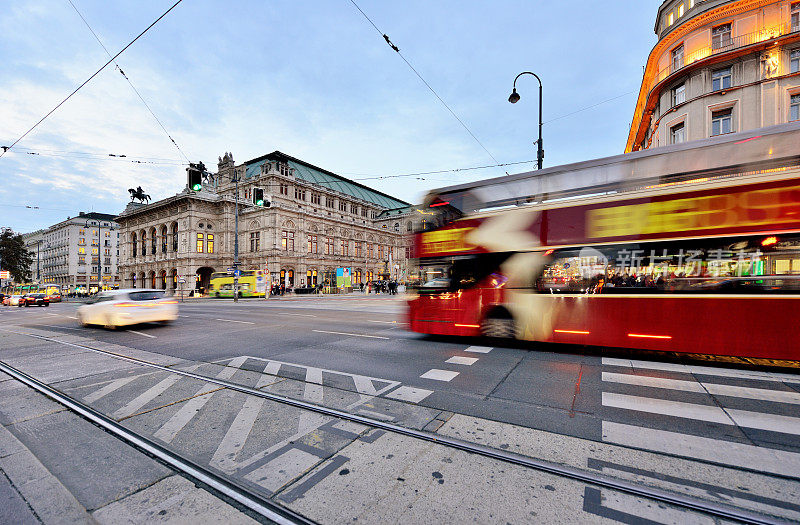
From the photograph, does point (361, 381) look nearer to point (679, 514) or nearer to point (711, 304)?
point (679, 514)

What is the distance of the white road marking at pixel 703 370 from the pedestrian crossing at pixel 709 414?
0.02 metres

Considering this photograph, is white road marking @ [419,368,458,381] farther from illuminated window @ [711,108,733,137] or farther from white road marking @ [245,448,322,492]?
illuminated window @ [711,108,733,137]

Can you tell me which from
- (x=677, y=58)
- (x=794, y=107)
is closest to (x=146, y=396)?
(x=794, y=107)

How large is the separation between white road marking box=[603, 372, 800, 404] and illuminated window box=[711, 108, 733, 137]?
23654mm

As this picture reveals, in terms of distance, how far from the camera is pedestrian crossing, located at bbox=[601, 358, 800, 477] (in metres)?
3.18

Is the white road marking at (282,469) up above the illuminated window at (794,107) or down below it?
below

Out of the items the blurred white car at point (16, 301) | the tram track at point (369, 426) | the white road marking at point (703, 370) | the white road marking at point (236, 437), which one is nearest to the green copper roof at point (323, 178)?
the blurred white car at point (16, 301)

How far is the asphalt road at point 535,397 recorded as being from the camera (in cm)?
327

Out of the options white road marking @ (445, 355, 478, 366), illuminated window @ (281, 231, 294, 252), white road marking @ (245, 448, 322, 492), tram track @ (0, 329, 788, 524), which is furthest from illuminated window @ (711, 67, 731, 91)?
illuminated window @ (281, 231, 294, 252)

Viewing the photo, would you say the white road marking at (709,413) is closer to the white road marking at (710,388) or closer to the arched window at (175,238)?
the white road marking at (710,388)

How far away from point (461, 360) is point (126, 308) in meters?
11.9

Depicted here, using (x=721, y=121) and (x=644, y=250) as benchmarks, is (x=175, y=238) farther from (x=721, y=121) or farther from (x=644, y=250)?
(x=721, y=121)

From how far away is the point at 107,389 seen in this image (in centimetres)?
515

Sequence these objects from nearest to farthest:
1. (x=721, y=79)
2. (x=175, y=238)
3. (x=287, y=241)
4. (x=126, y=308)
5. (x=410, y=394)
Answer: (x=410, y=394), (x=126, y=308), (x=721, y=79), (x=287, y=241), (x=175, y=238)
